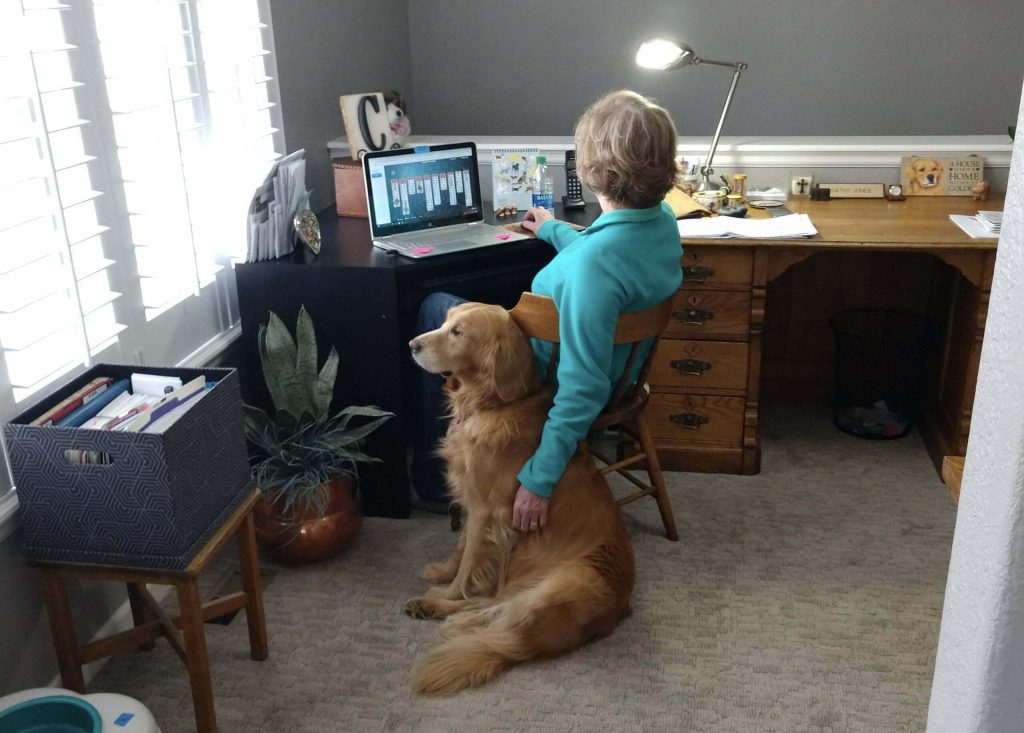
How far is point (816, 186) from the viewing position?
318 centimetres

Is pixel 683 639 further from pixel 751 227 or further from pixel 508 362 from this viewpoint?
pixel 751 227

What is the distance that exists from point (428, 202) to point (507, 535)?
1053 mm

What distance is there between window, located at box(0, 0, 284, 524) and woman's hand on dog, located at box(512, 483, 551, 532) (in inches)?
37.0

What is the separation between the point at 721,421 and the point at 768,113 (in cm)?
181

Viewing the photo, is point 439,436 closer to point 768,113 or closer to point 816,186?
point 816,186

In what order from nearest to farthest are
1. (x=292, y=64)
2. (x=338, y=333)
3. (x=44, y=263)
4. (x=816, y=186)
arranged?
(x=44, y=263) < (x=338, y=333) < (x=292, y=64) < (x=816, y=186)

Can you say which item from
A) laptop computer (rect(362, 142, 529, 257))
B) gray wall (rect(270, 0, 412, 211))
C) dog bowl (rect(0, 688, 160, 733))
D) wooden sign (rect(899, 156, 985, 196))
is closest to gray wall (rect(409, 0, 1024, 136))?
gray wall (rect(270, 0, 412, 211))

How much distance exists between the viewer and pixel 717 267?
9.11 ft

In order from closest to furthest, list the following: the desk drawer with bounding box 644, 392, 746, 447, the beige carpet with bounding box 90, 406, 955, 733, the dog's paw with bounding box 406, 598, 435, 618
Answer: the beige carpet with bounding box 90, 406, 955, 733 → the dog's paw with bounding box 406, 598, 435, 618 → the desk drawer with bounding box 644, 392, 746, 447

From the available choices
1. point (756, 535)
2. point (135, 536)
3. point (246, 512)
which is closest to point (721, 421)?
point (756, 535)

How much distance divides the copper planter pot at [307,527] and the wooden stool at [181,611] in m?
0.31

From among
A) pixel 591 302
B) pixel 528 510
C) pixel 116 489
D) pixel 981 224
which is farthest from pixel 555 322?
pixel 981 224

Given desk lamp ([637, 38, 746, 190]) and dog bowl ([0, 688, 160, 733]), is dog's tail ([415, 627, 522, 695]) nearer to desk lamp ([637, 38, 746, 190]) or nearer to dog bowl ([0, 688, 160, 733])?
dog bowl ([0, 688, 160, 733])

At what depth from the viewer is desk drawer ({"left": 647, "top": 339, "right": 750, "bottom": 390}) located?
287cm
